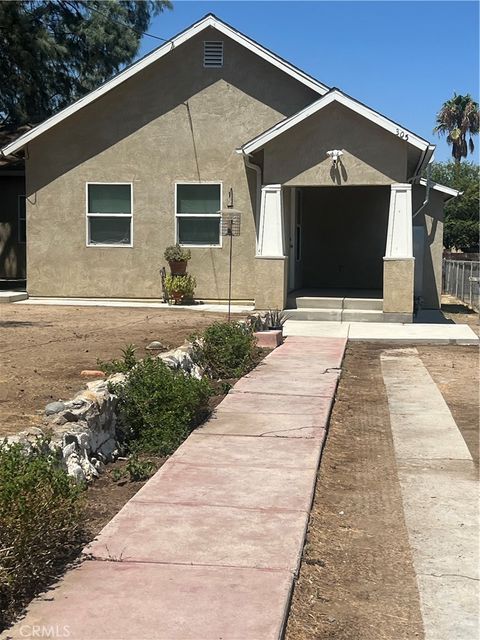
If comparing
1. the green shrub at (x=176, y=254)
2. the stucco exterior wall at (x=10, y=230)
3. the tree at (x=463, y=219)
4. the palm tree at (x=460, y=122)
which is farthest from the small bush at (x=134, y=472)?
the palm tree at (x=460, y=122)

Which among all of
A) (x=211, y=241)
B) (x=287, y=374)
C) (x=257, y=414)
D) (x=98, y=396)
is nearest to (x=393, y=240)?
(x=211, y=241)

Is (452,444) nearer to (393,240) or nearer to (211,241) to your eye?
(393,240)

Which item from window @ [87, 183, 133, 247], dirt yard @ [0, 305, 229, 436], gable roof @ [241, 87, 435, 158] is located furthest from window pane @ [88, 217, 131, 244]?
gable roof @ [241, 87, 435, 158]

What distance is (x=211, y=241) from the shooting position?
56.7 feet

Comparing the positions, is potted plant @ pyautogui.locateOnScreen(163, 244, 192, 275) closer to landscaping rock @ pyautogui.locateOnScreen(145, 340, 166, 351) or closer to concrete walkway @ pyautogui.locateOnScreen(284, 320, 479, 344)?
concrete walkway @ pyautogui.locateOnScreen(284, 320, 479, 344)

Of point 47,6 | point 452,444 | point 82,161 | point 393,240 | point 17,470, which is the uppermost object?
point 47,6

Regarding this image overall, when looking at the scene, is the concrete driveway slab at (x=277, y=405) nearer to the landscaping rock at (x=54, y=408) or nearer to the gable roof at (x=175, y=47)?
the landscaping rock at (x=54, y=408)

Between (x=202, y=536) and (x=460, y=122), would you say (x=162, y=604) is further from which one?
(x=460, y=122)

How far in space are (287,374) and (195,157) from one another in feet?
30.2

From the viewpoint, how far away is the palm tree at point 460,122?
Answer: 2542 inches

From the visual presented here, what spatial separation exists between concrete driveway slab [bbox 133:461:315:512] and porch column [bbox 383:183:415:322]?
1022 centimetres

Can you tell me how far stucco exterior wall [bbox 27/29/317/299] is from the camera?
17078 millimetres

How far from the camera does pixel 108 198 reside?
1764 centimetres

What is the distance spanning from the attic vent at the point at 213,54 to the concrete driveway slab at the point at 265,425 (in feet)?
39.5
